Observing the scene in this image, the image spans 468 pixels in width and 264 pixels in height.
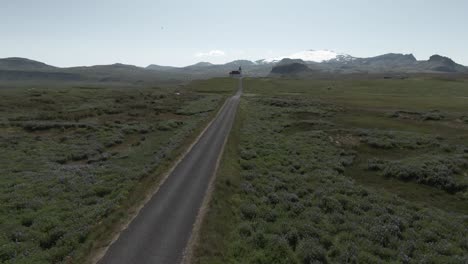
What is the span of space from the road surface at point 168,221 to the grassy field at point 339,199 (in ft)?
4.28

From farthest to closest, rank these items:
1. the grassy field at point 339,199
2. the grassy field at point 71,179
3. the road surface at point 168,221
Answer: the grassy field at point 71,179
the grassy field at point 339,199
the road surface at point 168,221

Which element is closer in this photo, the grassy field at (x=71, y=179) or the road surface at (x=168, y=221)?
the road surface at (x=168, y=221)

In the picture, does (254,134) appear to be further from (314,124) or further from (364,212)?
(364,212)

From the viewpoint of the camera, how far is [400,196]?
2536 cm

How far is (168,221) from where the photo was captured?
17.8 m

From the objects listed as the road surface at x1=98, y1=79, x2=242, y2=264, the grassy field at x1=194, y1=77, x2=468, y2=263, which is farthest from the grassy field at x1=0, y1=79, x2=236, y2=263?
the grassy field at x1=194, y1=77, x2=468, y2=263

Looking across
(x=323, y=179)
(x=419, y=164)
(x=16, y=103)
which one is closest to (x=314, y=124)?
(x=419, y=164)

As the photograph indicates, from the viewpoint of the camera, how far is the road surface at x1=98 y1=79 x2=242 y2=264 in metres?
14.6

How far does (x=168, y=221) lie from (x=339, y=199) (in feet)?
42.7

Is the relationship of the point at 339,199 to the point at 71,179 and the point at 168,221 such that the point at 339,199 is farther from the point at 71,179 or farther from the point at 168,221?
the point at 71,179

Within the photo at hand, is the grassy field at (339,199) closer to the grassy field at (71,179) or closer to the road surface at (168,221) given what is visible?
the road surface at (168,221)

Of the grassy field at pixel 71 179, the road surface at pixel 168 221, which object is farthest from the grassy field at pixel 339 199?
the grassy field at pixel 71 179

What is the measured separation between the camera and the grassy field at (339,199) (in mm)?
15624

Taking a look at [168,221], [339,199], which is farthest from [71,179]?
[339,199]
